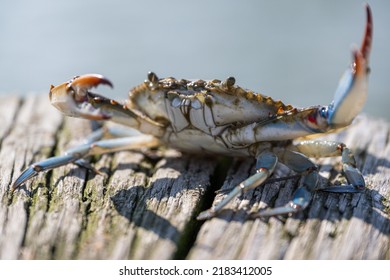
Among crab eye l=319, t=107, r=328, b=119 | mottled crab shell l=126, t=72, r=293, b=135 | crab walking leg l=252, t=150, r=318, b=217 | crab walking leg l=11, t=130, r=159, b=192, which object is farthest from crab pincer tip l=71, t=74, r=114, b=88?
crab eye l=319, t=107, r=328, b=119

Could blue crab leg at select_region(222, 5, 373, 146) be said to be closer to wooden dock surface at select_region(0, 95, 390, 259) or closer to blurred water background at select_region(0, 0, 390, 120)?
wooden dock surface at select_region(0, 95, 390, 259)

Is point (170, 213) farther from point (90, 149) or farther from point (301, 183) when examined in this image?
point (90, 149)

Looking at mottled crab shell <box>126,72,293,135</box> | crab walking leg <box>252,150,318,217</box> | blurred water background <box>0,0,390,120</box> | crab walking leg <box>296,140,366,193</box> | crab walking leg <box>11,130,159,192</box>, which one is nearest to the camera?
crab walking leg <box>252,150,318,217</box>

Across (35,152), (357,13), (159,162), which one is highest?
(357,13)

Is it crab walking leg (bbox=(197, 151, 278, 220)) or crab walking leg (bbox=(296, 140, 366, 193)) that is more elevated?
crab walking leg (bbox=(296, 140, 366, 193))

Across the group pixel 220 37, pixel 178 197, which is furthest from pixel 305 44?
pixel 178 197
